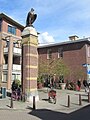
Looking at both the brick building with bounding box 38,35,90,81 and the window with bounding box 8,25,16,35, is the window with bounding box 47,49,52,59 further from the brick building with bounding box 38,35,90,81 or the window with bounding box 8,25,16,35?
the window with bounding box 8,25,16,35

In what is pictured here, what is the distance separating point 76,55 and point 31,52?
16.3 m

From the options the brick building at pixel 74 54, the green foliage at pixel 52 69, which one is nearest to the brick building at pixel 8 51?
the brick building at pixel 74 54

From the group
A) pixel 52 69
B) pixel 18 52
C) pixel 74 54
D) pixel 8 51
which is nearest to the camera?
pixel 52 69

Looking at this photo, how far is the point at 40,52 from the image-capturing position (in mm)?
38438

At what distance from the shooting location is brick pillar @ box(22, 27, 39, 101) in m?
17.7

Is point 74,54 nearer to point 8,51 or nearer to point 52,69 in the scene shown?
point 52,69

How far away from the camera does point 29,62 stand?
17906 mm

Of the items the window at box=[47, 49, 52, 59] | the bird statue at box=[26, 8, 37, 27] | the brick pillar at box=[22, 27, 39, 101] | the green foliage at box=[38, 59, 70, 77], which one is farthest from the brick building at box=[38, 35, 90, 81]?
the bird statue at box=[26, 8, 37, 27]

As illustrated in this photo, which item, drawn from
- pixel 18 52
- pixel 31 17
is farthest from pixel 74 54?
pixel 31 17

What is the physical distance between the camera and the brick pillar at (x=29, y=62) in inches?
695

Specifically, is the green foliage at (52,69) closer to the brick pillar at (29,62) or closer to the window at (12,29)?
the brick pillar at (29,62)

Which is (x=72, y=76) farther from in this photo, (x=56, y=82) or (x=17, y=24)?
(x=17, y=24)

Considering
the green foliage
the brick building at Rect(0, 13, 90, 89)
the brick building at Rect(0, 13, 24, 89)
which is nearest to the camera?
the green foliage

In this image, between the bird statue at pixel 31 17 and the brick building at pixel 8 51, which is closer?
the bird statue at pixel 31 17
